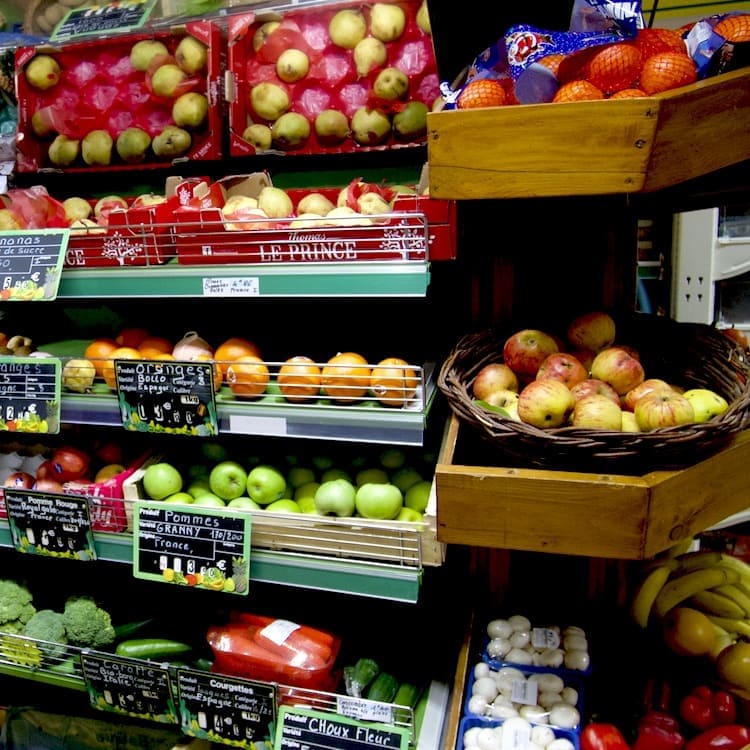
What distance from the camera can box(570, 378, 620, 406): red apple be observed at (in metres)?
1.19

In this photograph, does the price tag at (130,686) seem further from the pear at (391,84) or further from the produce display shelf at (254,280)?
the pear at (391,84)

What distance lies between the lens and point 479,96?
1.10 metres

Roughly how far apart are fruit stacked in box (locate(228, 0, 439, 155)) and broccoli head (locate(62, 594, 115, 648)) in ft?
4.16

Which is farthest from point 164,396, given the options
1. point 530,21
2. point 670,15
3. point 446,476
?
point 670,15

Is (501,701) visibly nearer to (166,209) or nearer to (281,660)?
(281,660)

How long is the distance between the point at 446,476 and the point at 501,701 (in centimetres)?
61

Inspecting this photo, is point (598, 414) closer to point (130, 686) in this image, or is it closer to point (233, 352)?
point (233, 352)

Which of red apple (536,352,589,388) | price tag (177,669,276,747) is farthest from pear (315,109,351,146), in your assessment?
price tag (177,669,276,747)

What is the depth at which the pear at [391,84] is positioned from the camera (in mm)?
1623

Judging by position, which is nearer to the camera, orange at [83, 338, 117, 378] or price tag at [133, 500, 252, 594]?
price tag at [133, 500, 252, 594]

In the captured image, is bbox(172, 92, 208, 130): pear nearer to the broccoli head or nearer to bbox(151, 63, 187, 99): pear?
bbox(151, 63, 187, 99): pear

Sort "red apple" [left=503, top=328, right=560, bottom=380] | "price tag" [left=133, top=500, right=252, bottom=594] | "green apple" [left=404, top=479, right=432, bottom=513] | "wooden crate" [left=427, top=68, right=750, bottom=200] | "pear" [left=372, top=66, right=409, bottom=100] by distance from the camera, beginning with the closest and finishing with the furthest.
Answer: "wooden crate" [left=427, top=68, right=750, bottom=200], "red apple" [left=503, top=328, right=560, bottom=380], "price tag" [left=133, top=500, right=252, bottom=594], "green apple" [left=404, top=479, right=432, bottom=513], "pear" [left=372, top=66, right=409, bottom=100]

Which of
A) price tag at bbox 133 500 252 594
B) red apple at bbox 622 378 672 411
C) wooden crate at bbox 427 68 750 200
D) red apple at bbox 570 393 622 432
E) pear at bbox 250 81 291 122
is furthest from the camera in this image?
pear at bbox 250 81 291 122

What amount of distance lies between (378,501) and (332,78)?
3.59ft
